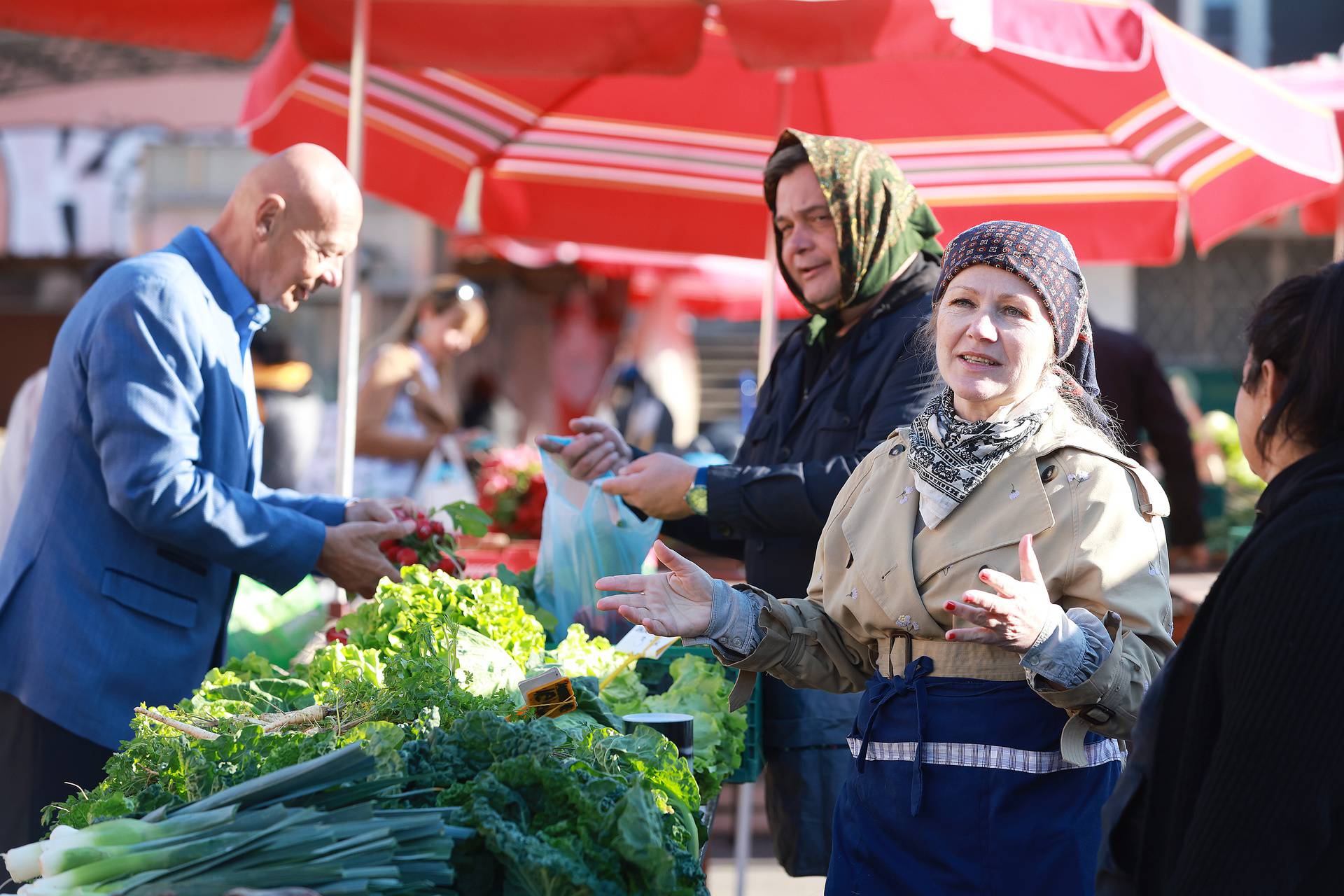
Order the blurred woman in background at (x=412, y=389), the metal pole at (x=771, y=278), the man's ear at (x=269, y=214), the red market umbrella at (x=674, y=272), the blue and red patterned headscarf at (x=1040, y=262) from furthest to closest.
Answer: the red market umbrella at (x=674, y=272)
the blurred woman in background at (x=412, y=389)
the metal pole at (x=771, y=278)
the man's ear at (x=269, y=214)
the blue and red patterned headscarf at (x=1040, y=262)

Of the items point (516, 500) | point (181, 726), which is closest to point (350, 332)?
point (516, 500)

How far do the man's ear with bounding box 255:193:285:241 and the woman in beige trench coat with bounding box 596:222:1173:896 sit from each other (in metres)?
1.41

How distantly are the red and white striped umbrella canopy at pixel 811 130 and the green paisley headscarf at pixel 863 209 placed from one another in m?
1.74

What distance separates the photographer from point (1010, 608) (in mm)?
1956

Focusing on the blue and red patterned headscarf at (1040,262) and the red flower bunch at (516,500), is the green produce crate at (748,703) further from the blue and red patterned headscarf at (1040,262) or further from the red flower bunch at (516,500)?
the red flower bunch at (516,500)

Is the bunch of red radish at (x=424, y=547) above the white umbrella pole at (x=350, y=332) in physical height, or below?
below

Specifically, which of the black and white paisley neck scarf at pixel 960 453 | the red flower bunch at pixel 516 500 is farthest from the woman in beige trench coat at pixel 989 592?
the red flower bunch at pixel 516 500

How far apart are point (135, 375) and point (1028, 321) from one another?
6.24ft

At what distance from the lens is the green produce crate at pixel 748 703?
10.2 feet

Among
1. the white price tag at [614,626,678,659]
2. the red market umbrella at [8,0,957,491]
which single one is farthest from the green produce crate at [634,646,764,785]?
the red market umbrella at [8,0,957,491]

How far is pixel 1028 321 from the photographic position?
2266mm

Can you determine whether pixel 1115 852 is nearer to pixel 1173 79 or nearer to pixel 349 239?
pixel 349 239

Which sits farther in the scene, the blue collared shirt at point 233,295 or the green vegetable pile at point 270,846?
the blue collared shirt at point 233,295

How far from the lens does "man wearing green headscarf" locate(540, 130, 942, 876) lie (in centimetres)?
303
